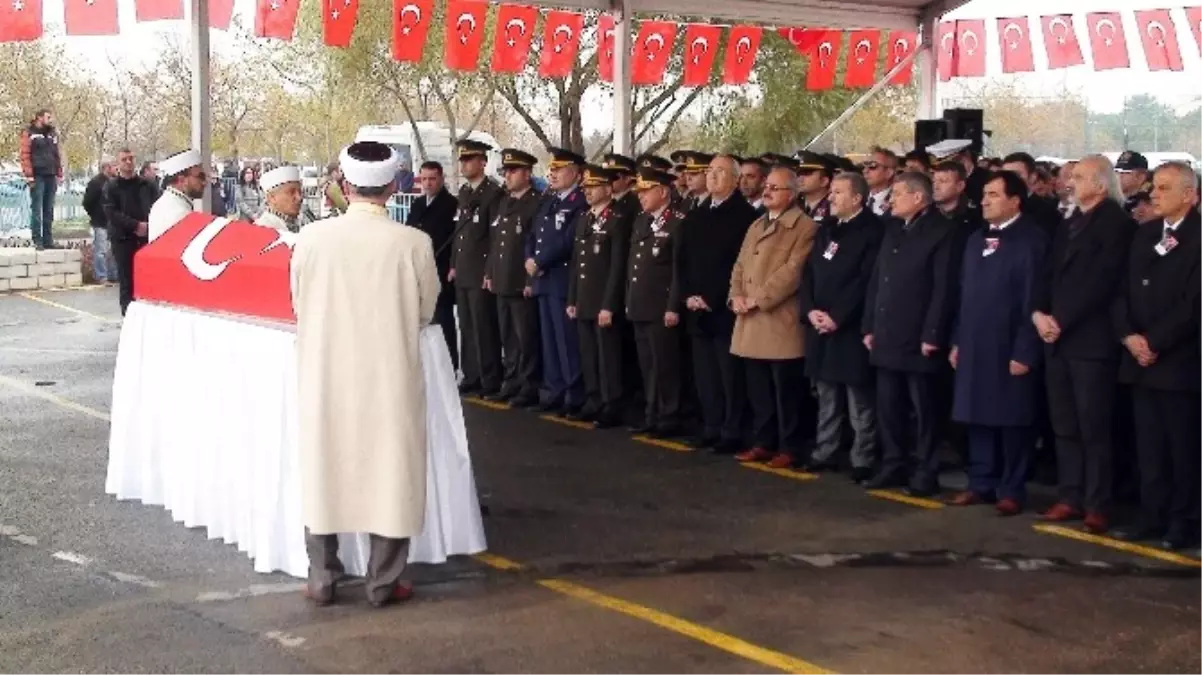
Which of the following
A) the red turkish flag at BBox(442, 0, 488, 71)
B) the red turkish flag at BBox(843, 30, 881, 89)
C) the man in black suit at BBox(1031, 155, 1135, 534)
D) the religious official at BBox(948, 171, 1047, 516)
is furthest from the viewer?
the red turkish flag at BBox(843, 30, 881, 89)

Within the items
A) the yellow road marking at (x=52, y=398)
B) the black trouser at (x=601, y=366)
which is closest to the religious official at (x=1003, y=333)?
the black trouser at (x=601, y=366)

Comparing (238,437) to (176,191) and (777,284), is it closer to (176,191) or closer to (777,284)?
(176,191)

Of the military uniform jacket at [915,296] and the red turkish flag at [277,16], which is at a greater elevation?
the red turkish flag at [277,16]

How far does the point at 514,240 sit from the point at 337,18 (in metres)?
3.44

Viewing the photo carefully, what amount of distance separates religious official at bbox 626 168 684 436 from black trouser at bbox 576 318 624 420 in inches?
11.5

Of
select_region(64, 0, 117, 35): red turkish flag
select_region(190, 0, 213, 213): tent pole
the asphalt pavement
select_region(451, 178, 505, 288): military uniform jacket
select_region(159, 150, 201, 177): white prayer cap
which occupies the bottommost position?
the asphalt pavement

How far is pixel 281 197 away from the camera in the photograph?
6602 mm

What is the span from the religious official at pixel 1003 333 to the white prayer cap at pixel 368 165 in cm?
309

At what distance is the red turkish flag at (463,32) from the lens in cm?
1315

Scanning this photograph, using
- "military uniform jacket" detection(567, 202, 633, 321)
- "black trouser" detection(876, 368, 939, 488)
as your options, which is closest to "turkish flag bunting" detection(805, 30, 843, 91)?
"military uniform jacket" detection(567, 202, 633, 321)

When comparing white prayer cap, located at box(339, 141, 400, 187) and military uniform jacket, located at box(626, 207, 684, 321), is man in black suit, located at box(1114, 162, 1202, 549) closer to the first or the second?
military uniform jacket, located at box(626, 207, 684, 321)

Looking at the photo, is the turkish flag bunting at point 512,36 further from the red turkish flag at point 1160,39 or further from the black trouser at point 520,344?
the red turkish flag at point 1160,39

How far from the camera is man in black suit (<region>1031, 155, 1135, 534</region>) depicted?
6.52m

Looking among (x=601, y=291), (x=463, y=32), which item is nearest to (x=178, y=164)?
(x=601, y=291)
